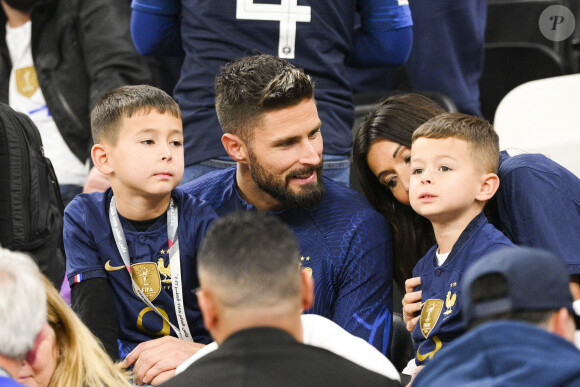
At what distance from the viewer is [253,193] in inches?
111

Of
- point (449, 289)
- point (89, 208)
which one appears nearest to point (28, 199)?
point (89, 208)

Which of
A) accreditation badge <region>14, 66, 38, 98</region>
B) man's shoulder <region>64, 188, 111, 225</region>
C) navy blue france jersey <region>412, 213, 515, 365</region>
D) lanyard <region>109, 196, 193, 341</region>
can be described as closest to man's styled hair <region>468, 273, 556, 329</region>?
navy blue france jersey <region>412, 213, 515, 365</region>

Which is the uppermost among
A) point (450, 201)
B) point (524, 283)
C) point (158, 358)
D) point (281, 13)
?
point (281, 13)

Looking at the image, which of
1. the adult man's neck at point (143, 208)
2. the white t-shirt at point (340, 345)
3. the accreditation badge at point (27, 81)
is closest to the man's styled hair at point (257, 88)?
the adult man's neck at point (143, 208)

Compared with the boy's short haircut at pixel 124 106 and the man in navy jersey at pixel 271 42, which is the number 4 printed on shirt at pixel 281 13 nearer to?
the man in navy jersey at pixel 271 42

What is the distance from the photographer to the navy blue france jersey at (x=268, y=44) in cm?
303

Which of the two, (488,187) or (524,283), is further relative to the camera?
(488,187)

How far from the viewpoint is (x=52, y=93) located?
392cm

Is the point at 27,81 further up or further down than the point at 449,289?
further up

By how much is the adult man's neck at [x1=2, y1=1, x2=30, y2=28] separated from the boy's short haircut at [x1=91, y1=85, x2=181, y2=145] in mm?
1550

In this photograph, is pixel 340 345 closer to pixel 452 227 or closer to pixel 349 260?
pixel 452 227

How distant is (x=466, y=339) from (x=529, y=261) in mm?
162

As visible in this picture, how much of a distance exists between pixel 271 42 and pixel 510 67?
1.77 meters

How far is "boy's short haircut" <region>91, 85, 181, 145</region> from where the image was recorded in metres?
2.61
